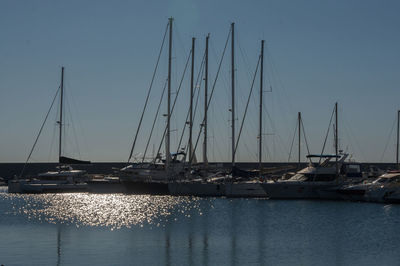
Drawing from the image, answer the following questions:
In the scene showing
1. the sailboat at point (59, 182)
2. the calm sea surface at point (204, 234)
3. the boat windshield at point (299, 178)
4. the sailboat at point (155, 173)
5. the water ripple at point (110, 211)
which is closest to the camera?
the calm sea surface at point (204, 234)

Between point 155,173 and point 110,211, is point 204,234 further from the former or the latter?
point 155,173

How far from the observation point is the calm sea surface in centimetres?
3088

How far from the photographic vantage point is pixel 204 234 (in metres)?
40.4

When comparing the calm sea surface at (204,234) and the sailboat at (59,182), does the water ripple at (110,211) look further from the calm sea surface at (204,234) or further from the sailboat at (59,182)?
the sailboat at (59,182)

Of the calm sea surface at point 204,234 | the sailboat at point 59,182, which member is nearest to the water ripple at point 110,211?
the calm sea surface at point 204,234

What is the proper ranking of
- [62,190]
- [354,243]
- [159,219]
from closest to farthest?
1. [354,243]
2. [159,219]
3. [62,190]

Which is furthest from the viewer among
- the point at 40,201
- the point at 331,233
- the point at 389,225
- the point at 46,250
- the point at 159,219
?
the point at 40,201

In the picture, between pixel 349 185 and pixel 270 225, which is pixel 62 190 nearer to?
pixel 349 185

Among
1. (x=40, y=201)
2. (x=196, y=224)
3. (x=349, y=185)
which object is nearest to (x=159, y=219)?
(x=196, y=224)

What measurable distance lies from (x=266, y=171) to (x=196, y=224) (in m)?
28.6

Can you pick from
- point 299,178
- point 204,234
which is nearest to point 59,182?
point 299,178

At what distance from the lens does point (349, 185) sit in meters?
64.6

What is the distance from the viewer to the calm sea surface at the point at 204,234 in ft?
101

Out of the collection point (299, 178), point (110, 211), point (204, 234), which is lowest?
point (204, 234)
